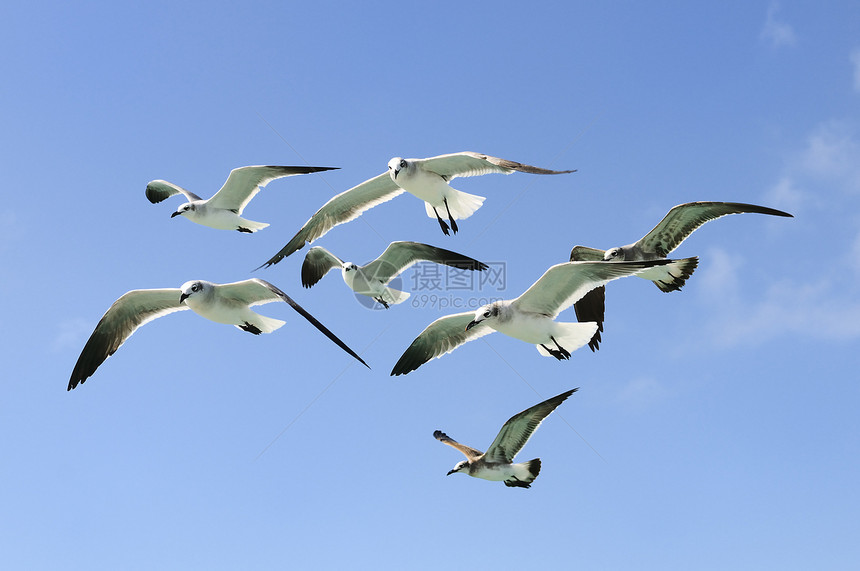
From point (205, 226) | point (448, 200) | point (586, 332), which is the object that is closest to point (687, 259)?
point (586, 332)

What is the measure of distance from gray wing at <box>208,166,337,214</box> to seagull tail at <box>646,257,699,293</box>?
5564 millimetres

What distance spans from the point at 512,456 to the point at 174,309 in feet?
17.1

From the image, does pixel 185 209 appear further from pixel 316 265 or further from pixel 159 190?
pixel 159 190

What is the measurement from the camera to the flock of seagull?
9648 millimetres

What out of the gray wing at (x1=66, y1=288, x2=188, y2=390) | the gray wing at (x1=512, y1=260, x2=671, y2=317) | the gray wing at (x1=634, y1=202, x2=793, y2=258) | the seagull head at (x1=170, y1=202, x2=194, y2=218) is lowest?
the gray wing at (x1=66, y1=288, x2=188, y2=390)

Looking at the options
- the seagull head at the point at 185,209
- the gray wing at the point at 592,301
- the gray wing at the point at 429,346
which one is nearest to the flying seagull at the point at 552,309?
the gray wing at the point at 429,346

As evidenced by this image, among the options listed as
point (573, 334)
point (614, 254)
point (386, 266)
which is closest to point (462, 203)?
point (386, 266)

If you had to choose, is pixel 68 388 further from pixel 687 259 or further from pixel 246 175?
pixel 687 259

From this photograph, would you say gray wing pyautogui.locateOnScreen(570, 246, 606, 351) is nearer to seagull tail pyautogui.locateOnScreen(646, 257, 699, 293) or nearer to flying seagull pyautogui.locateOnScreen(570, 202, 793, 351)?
flying seagull pyautogui.locateOnScreen(570, 202, 793, 351)

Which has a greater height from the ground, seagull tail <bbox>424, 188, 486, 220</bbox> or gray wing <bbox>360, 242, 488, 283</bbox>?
seagull tail <bbox>424, 188, 486, 220</bbox>

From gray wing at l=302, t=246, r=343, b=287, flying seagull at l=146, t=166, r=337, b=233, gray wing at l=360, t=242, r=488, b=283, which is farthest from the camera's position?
gray wing at l=302, t=246, r=343, b=287

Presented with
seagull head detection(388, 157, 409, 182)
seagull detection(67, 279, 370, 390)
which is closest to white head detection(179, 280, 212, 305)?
seagull detection(67, 279, 370, 390)

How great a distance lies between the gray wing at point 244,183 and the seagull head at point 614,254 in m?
4.72

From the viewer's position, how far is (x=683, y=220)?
457 inches
